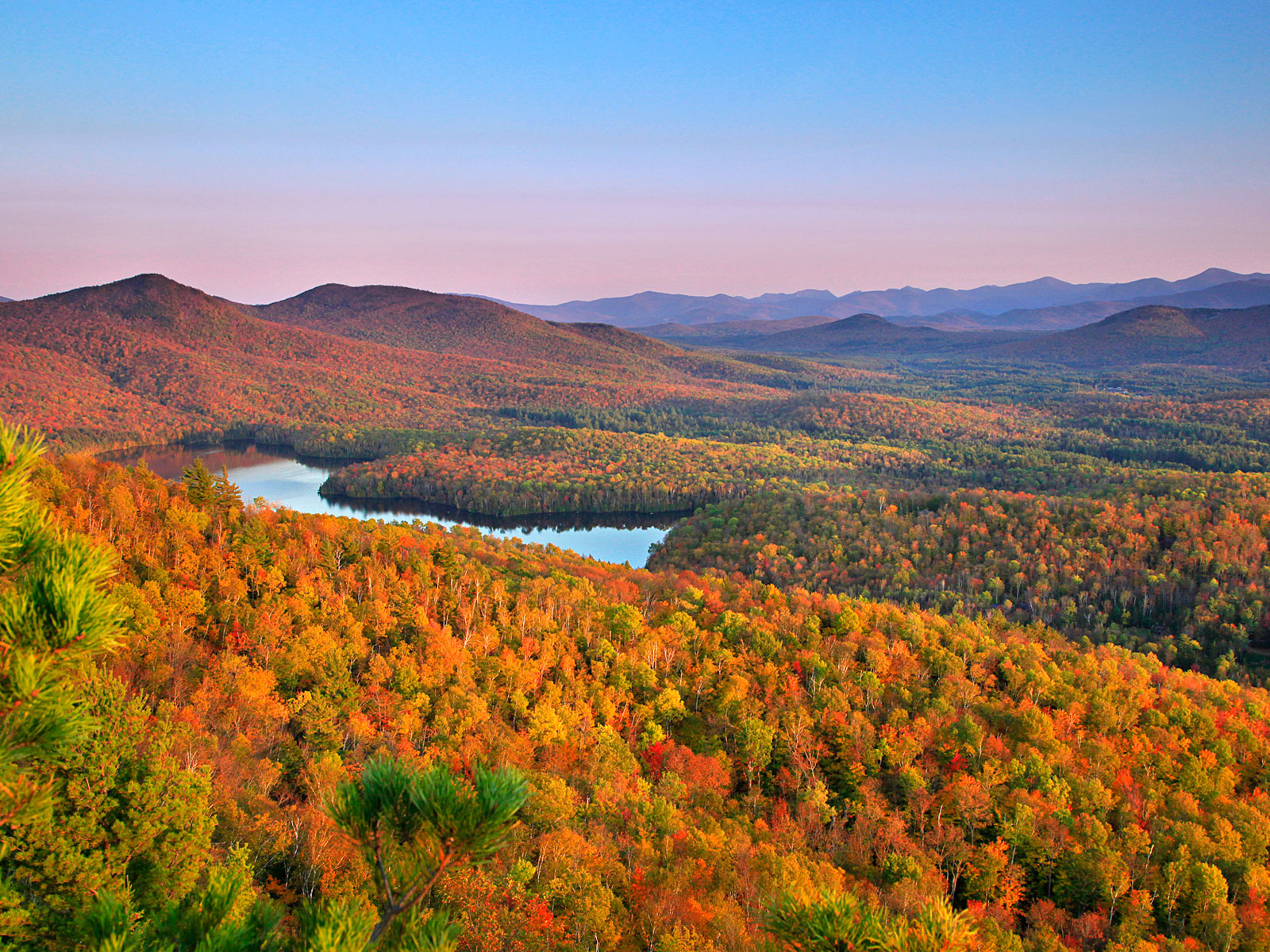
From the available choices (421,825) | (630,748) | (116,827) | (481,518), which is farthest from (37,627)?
(481,518)

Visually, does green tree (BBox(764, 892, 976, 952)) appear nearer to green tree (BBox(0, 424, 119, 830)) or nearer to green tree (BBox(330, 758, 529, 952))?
green tree (BBox(330, 758, 529, 952))

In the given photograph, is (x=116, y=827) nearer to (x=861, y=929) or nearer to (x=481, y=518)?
(x=861, y=929)

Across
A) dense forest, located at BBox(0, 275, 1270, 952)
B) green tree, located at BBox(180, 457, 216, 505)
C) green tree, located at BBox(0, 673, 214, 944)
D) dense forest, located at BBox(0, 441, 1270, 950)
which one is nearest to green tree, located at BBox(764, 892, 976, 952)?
dense forest, located at BBox(0, 275, 1270, 952)

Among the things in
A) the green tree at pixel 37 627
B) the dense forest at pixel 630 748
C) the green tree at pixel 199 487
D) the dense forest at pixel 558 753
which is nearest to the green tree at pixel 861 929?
the dense forest at pixel 558 753

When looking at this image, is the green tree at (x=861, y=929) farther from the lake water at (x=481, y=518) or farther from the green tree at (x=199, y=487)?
the lake water at (x=481, y=518)

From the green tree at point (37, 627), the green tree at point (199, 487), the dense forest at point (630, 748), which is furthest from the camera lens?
the green tree at point (199, 487)

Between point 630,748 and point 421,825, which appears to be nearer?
point 421,825

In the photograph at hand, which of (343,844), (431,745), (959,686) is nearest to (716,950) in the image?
(343,844)

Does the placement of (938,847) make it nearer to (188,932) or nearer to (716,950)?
(716,950)

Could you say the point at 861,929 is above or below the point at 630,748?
above
